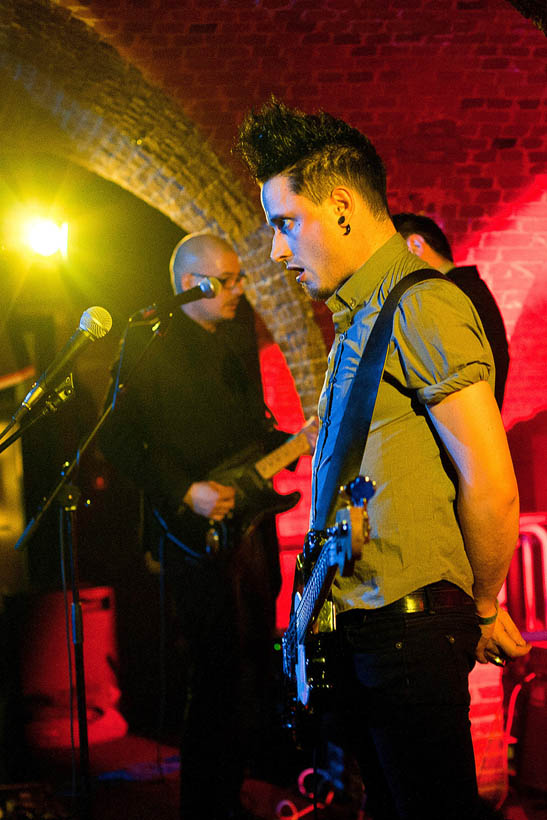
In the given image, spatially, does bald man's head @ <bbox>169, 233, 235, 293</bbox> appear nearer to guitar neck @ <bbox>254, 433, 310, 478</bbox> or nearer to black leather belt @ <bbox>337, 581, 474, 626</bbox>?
guitar neck @ <bbox>254, 433, 310, 478</bbox>

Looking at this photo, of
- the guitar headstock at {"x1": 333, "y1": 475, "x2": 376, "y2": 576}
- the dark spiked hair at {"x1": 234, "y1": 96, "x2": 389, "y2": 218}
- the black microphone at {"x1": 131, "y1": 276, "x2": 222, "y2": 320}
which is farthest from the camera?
the black microphone at {"x1": 131, "y1": 276, "x2": 222, "y2": 320}

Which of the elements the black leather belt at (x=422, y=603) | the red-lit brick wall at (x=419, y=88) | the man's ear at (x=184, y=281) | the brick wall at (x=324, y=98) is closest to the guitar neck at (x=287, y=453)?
the brick wall at (x=324, y=98)

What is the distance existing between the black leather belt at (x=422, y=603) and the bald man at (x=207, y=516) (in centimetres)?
197

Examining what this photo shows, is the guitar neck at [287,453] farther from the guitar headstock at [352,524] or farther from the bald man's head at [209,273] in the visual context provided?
the guitar headstock at [352,524]

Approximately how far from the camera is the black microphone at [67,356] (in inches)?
101

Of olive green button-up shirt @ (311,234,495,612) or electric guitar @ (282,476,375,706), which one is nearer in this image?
electric guitar @ (282,476,375,706)

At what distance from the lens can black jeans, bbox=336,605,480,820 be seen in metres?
1.67

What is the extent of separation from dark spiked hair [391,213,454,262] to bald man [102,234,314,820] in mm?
915

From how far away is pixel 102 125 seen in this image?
439cm

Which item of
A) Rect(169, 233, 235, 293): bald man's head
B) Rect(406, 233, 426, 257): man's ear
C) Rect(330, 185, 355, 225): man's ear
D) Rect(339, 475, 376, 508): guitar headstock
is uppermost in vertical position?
Rect(169, 233, 235, 293): bald man's head

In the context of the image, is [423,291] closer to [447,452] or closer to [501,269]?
[447,452]

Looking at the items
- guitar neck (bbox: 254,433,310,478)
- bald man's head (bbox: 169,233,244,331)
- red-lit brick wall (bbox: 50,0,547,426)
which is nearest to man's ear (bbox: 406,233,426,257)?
red-lit brick wall (bbox: 50,0,547,426)

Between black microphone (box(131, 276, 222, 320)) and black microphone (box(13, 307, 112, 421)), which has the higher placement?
black microphone (box(131, 276, 222, 320))

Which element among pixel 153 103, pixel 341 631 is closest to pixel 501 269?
pixel 153 103
